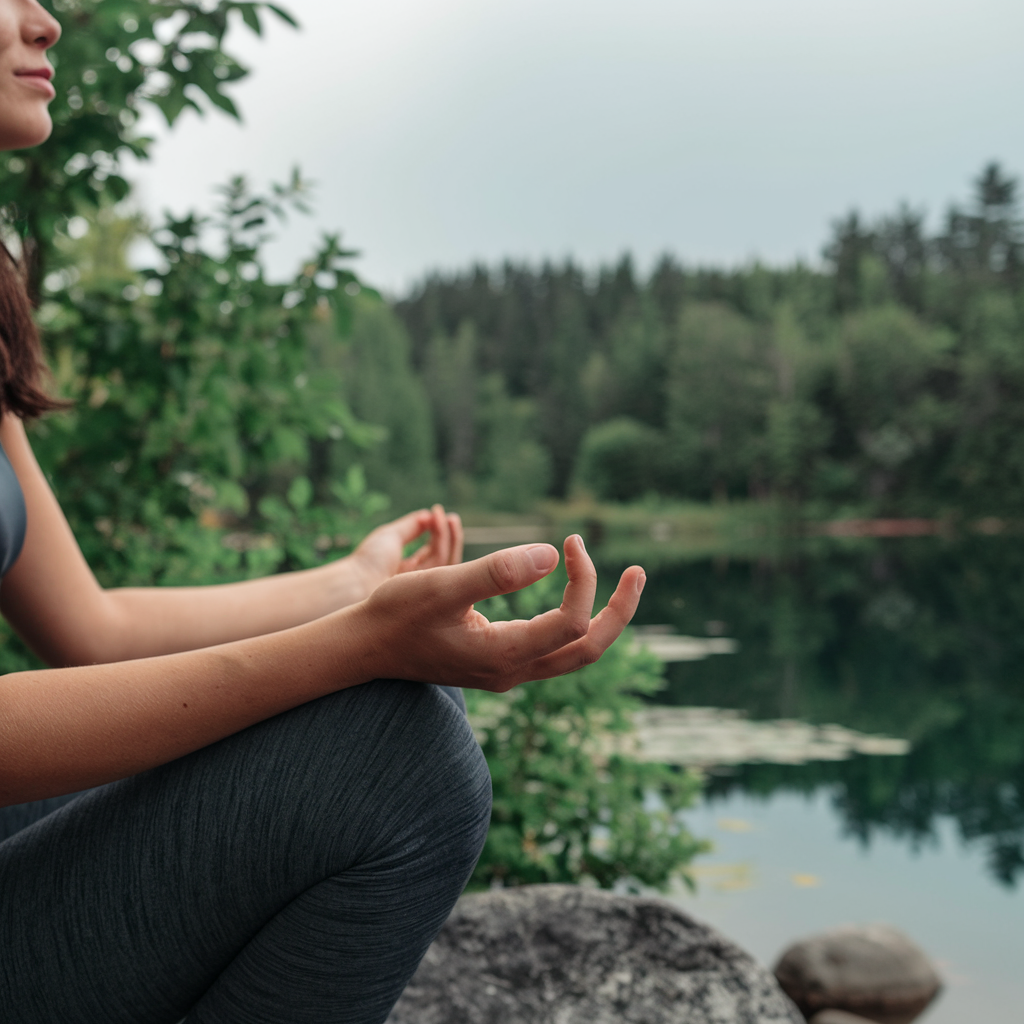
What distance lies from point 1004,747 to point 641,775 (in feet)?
16.0

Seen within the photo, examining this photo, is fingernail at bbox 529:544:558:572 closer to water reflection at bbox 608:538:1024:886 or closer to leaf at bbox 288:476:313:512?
leaf at bbox 288:476:313:512

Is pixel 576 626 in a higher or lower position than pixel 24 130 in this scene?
lower

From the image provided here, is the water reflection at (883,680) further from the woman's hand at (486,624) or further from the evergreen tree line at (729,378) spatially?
the evergreen tree line at (729,378)

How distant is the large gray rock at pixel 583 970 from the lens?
46.9 inches

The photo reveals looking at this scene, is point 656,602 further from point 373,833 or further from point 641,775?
point 373,833

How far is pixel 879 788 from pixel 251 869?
4.86 m

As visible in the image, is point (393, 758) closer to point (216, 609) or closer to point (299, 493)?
point (216, 609)

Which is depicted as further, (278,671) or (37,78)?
(37,78)

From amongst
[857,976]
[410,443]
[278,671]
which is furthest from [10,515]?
[410,443]

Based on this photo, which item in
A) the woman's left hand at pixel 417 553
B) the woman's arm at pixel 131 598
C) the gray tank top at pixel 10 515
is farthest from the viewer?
the woman's left hand at pixel 417 553

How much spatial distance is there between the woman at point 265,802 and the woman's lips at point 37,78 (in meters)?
0.57

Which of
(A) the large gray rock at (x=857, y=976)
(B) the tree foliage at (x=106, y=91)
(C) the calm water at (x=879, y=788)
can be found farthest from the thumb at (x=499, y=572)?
(A) the large gray rock at (x=857, y=976)

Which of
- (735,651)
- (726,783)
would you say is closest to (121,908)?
(726,783)

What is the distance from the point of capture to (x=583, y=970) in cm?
124
